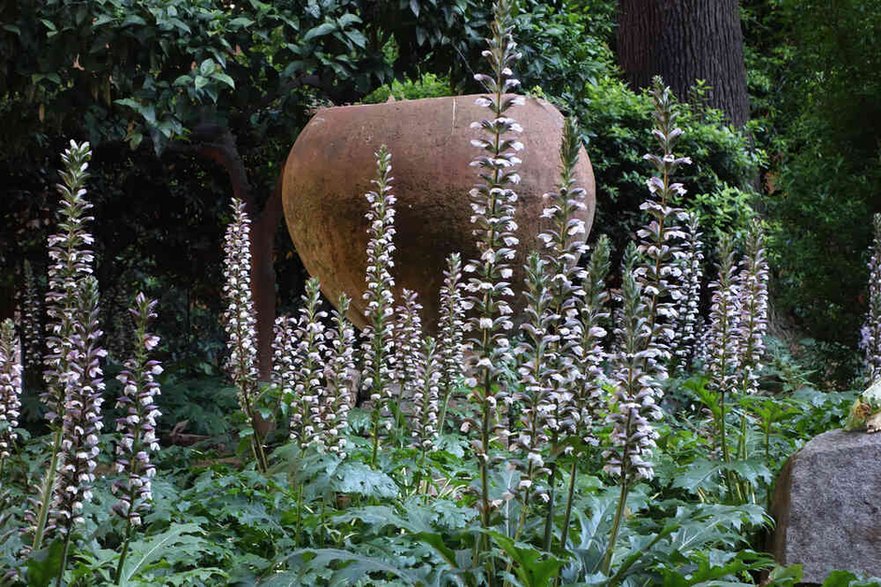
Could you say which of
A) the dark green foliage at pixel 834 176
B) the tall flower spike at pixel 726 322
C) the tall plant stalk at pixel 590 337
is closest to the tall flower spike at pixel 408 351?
the tall flower spike at pixel 726 322

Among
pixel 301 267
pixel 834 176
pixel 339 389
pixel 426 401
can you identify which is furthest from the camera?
pixel 301 267

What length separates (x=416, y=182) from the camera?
233 inches

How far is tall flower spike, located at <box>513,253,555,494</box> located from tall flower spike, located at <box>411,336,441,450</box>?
4.60 ft

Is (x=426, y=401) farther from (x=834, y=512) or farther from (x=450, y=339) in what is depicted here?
(x=834, y=512)

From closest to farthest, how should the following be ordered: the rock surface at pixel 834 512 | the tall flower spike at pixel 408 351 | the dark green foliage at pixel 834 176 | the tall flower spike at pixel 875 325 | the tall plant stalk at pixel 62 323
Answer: the tall plant stalk at pixel 62 323 < the rock surface at pixel 834 512 < the tall flower spike at pixel 408 351 < the tall flower spike at pixel 875 325 < the dark green foliage at pixel 834 176

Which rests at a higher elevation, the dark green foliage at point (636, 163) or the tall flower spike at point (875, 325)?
the dark green foliage at point (636, 163)

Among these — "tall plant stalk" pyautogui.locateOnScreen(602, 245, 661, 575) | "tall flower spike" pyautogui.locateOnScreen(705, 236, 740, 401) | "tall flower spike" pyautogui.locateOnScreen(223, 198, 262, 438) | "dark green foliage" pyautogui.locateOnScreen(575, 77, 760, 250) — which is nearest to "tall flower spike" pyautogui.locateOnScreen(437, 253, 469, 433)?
"tall flower spike" pyautogui.locateOnScreen(223, 198, 262, 438)

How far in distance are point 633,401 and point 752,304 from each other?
2.23m

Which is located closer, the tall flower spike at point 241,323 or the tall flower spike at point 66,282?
the tall flower spike at point 66,282

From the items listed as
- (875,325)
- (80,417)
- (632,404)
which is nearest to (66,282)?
(80,417)

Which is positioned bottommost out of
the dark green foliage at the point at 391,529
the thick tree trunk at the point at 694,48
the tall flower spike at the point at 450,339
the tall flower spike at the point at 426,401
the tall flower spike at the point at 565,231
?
the dark green foliage at the point at 391,529

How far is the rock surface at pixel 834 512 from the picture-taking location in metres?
4.07

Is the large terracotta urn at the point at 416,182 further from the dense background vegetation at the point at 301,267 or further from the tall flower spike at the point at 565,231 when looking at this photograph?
the tall flower spike at the point at 565,231

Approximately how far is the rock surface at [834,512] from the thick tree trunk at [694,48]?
7.31m
